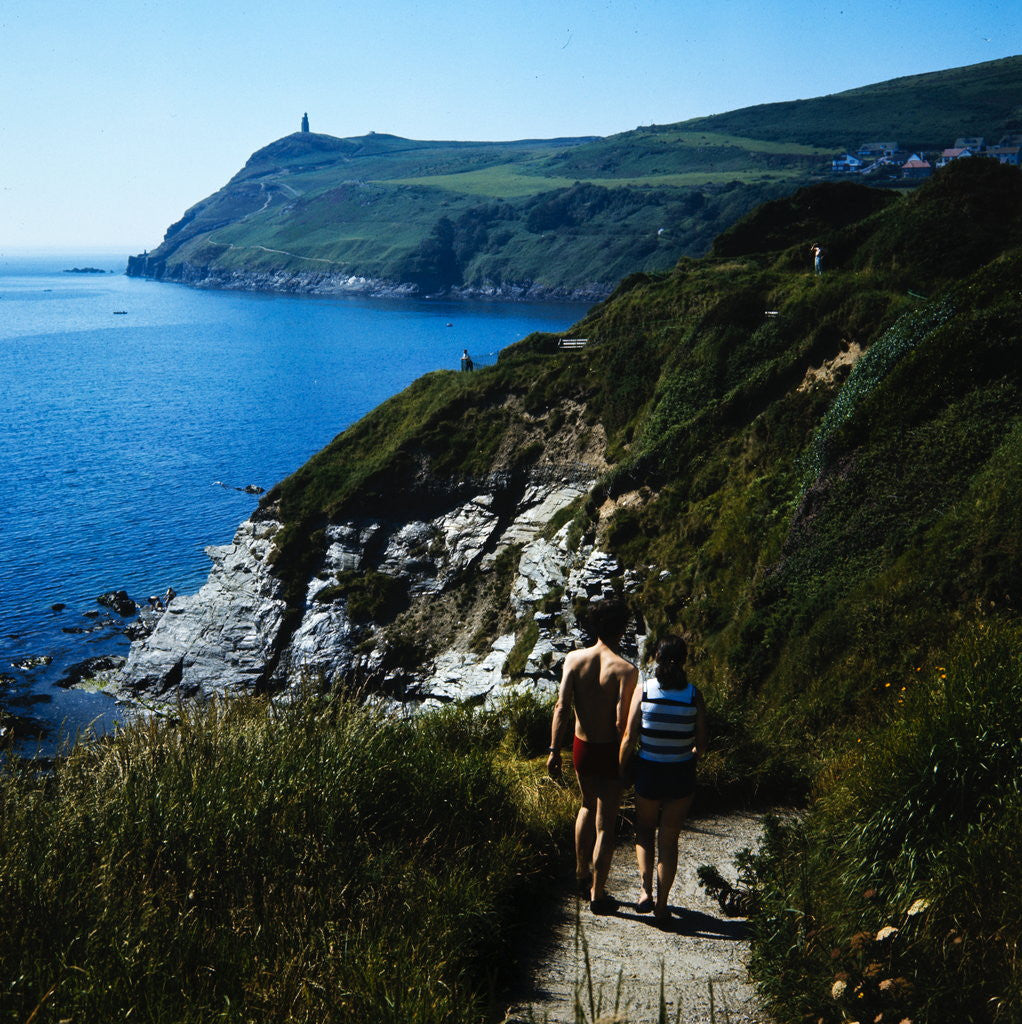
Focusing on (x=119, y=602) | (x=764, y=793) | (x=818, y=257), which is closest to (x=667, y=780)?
(x=764, y=793)

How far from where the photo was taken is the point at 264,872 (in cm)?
677

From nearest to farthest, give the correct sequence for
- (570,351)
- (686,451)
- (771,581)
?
1. (771,581)
2. (686,451)
3. (570,351)

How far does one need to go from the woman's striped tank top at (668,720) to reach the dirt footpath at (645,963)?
1.34m

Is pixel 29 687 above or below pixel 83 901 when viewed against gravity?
below

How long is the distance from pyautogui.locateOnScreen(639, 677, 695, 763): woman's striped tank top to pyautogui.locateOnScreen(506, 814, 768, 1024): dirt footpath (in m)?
1.34

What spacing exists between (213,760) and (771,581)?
48.4ft

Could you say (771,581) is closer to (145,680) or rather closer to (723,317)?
(723,317)

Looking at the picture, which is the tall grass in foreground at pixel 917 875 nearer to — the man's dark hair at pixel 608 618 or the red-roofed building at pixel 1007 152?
the man's dark hair at pixel 608 618

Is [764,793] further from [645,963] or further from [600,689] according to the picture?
[645,963]

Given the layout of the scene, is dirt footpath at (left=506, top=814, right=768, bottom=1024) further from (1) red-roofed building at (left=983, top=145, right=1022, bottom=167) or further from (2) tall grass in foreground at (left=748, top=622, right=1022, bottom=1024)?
(1) red-roofed building at (left=983, top=145, right=1022, bottom=167)

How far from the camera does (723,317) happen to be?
35344 millimetres

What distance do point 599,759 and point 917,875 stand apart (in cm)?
244

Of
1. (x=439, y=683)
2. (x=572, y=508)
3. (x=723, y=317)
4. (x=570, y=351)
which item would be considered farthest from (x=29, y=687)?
(x=723, y=317)

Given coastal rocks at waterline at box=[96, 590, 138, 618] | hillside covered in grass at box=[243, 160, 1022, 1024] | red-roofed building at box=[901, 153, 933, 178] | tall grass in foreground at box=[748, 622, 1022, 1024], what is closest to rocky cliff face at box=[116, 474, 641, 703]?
hillside covered in grass at box=[243, 160, 1022, 1024]
